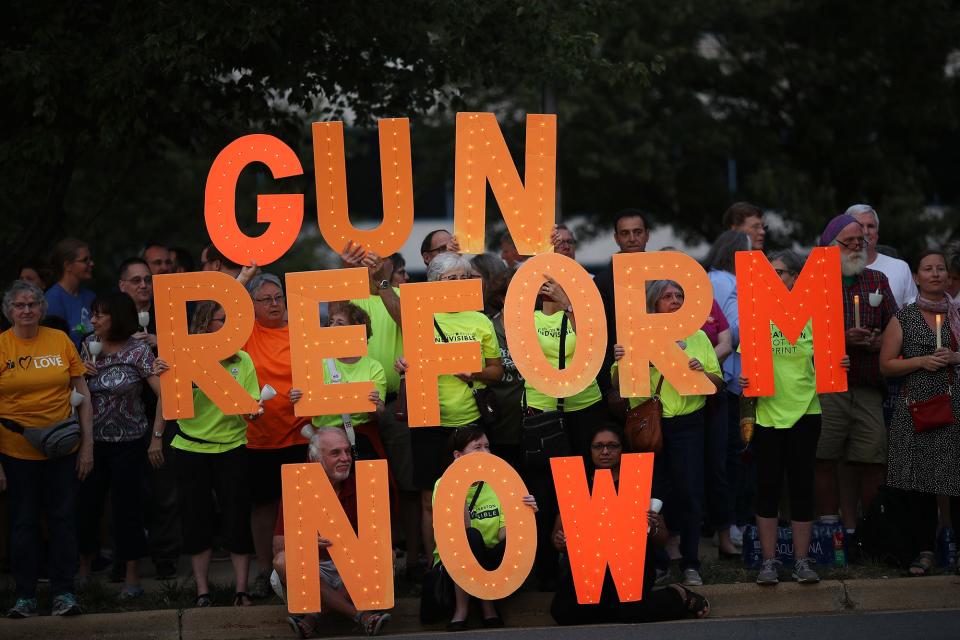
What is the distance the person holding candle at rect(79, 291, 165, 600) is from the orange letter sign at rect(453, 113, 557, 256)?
2.28 metres

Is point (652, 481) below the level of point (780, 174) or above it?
below

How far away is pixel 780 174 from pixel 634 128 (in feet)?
7.20

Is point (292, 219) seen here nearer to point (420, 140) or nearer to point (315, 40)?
point (315, 40)

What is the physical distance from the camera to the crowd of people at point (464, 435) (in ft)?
26.6

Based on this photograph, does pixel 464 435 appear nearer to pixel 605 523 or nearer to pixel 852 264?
pixel 605 523

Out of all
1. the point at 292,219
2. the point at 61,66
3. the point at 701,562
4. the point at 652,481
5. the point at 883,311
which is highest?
the point at 61,66

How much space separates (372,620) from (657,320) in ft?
7.79

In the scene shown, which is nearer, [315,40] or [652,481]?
[652,481]

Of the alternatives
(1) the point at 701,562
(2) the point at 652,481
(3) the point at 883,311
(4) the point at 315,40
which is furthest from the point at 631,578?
(4) the point at 315,40

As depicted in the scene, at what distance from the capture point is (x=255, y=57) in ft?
36.9

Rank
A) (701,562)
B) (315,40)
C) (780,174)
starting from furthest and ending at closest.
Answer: (780,174)
(315,40)
(701,562)

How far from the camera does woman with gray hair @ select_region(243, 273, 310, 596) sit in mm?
8648

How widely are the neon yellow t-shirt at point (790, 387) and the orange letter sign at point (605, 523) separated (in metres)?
0.94

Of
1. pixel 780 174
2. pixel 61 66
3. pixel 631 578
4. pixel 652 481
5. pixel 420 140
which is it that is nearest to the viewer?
pixel 631 578
